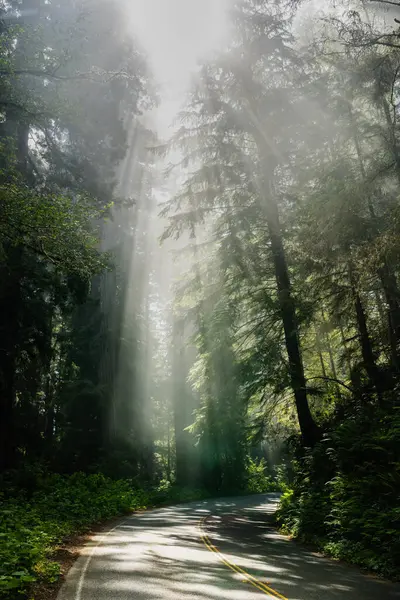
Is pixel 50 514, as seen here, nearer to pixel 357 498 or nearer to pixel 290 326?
pixel 357 498

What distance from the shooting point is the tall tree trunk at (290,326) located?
15.0 meters

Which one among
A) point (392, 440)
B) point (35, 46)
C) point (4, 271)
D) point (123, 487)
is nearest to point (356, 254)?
point (392, 440)

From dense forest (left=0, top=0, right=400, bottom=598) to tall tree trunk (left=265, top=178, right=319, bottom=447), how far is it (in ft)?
0.22

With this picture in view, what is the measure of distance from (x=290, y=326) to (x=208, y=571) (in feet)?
28.6

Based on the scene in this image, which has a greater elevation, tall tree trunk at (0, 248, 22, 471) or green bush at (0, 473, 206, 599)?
tall tree trunk at (0, 248, 22, 471)

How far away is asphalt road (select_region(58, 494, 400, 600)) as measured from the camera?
7.09 metres

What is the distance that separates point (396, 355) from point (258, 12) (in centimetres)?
1206

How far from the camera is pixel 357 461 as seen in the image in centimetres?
1169

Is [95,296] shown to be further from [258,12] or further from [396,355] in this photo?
[396,355]

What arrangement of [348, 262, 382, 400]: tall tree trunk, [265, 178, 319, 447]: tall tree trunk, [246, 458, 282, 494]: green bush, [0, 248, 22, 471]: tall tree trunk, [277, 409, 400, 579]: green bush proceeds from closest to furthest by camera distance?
[277, 409, 400, 579]: green bush
[348, 262, 382, 400]: tall tree trunk
[265, 178, 319, 447]: tall tree trunk
[0, 248, 22, 471]: tall tree trunk
[246, 458, 282, 494]: green bush

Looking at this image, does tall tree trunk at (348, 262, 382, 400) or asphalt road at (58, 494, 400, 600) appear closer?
asphalt road at (58, 494, 400, 600)

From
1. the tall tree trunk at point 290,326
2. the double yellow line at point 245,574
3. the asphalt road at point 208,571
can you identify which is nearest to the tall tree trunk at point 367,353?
the tall tree trunk at point 290,326

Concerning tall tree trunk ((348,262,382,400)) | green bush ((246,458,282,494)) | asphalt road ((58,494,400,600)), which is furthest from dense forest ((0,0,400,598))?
green bush ((246,458,282,494))

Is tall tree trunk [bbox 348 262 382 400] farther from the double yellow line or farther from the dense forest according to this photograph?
the double yellow line
